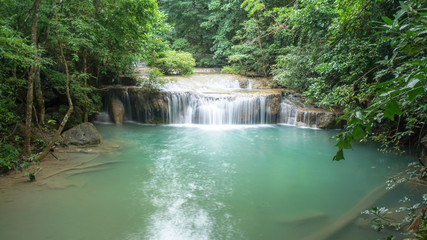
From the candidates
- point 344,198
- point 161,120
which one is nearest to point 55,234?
point 344,198

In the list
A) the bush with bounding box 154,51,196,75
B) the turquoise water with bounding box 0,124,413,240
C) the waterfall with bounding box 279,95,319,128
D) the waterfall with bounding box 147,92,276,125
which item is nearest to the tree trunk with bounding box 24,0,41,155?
the turquoise water with bounding box 0,124,413,240

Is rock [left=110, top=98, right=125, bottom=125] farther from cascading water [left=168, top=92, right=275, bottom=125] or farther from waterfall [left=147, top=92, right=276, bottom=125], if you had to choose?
cascading water [left=168, top=92, right=275, bottom=125]

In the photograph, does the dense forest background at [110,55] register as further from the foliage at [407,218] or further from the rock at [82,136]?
the foliage at [407,218]

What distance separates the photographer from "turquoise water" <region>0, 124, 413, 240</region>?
423cm

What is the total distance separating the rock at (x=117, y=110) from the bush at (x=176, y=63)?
370cm

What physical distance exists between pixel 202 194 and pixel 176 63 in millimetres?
11504

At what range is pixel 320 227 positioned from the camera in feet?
14.1

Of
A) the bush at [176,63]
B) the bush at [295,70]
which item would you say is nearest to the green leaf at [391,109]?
the bush at [295,70]

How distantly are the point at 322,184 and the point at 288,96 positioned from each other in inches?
322

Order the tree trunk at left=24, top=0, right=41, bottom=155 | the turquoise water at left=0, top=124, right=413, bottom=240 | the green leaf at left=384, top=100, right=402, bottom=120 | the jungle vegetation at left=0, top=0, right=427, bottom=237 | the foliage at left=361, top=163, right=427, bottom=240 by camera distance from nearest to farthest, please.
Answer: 1. the green leaf at left=384, top=100, right=402, bottom=120
2. the foliage at left=361, top=163, right=427, bottom=240
3. the jungle vegetation at left=0, top=0, right=427, bottom=237
4. the turquoise water at left=0, top=124, right=413, bottom=240
5. the tree trunk at left=24, top=0, right=41, bottom=155

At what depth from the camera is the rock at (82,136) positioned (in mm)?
8094

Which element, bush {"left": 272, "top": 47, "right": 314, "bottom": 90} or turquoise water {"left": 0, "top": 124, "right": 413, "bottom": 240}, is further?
bush {"left": 272, "top": 47, "right": 314, "bottom": 90}

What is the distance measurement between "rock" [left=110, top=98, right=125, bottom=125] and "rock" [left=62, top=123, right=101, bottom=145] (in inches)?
159

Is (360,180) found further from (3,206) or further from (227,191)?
(3,206)
